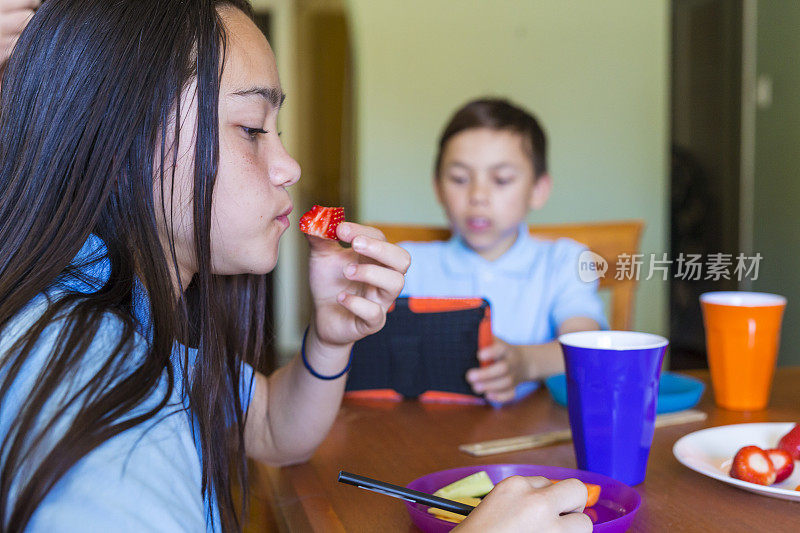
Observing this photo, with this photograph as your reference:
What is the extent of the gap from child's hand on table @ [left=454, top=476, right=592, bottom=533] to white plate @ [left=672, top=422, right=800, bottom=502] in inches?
7.7

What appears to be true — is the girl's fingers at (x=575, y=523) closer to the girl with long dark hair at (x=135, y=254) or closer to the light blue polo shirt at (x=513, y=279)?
the girl with long dark hair at (x=135, y=254)

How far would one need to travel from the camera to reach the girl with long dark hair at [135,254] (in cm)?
48

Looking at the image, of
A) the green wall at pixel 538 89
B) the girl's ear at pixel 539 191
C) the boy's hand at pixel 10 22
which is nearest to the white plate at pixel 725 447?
the boy's hand at pixel 10 22

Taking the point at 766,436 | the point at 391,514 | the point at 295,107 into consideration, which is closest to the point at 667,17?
the point at 295,107

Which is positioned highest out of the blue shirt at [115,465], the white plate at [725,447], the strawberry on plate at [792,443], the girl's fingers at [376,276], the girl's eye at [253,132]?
the girl's eye at [253,132]

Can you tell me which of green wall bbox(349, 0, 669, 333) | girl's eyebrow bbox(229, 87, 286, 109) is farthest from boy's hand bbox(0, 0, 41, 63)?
green wall bbox(349, 0, 669, 333)

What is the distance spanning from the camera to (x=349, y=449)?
0.89 m

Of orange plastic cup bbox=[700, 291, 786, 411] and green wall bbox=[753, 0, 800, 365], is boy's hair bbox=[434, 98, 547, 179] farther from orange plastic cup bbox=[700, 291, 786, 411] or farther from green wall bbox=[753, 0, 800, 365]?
green wall bbox=[753, 0, 800, 365]

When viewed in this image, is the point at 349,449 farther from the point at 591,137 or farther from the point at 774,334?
the point at 591,137

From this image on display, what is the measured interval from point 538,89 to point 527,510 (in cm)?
300

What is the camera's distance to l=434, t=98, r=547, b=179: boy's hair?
6.04 ft

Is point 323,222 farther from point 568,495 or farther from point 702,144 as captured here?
point 702,144

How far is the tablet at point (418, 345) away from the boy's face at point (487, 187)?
2.16 ft

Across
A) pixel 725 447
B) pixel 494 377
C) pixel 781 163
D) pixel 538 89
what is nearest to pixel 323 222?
pixel 494 377
